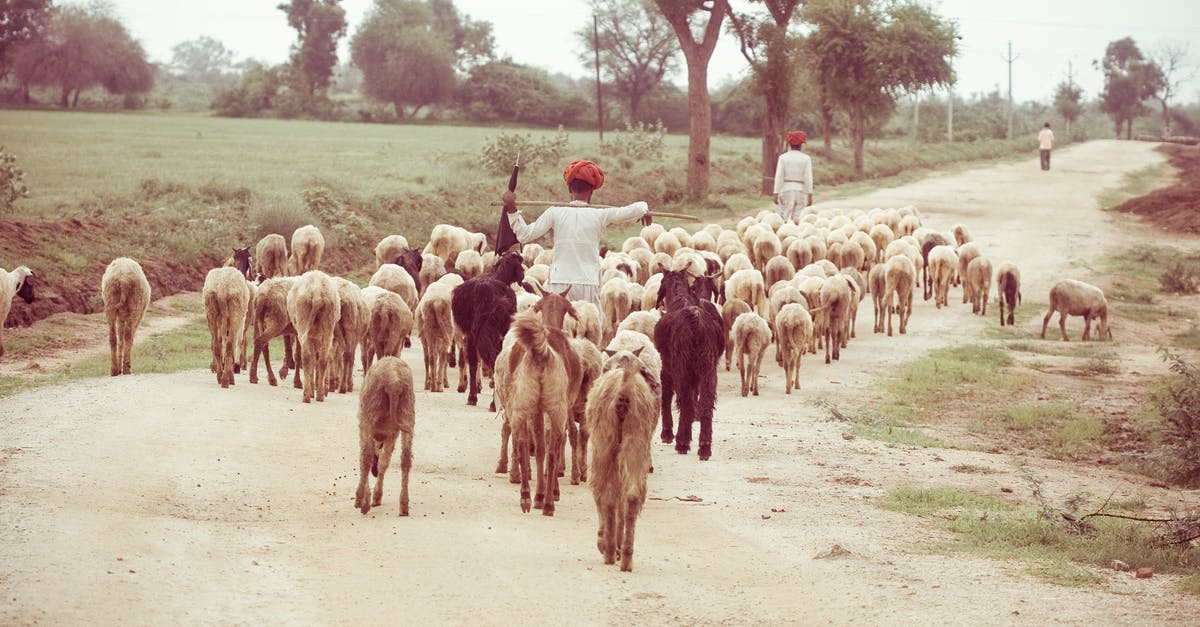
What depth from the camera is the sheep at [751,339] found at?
12695 mm

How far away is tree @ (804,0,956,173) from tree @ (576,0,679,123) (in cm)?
3403

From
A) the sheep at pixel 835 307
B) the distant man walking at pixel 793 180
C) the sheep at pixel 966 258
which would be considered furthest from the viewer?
the distant man walking at pixel 793 180

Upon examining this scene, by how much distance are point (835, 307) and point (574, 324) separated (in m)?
5.13

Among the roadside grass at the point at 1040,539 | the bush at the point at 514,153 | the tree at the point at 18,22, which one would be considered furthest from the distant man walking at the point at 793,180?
the tree at the point at 18,22

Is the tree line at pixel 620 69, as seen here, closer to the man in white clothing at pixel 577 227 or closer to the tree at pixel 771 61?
the tree at pixel 771 61

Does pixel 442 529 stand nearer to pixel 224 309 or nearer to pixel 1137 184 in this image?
pixel 224 309

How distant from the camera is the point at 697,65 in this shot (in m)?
32.4

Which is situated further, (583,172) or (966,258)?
(966,258)

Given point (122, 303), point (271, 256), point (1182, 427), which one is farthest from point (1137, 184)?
point (122, 303)

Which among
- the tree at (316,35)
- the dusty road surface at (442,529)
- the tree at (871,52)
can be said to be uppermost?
the tree at (316,35)

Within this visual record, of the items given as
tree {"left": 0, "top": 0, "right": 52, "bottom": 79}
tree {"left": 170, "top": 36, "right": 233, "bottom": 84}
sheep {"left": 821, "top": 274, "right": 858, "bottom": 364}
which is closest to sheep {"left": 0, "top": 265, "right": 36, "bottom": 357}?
sheep {"left": 821, "top": 274, "right": 858, "bottom": 364}

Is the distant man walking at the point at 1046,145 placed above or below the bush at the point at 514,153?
above

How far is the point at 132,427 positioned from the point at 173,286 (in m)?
9.65

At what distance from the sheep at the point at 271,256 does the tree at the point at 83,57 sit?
4103cm
